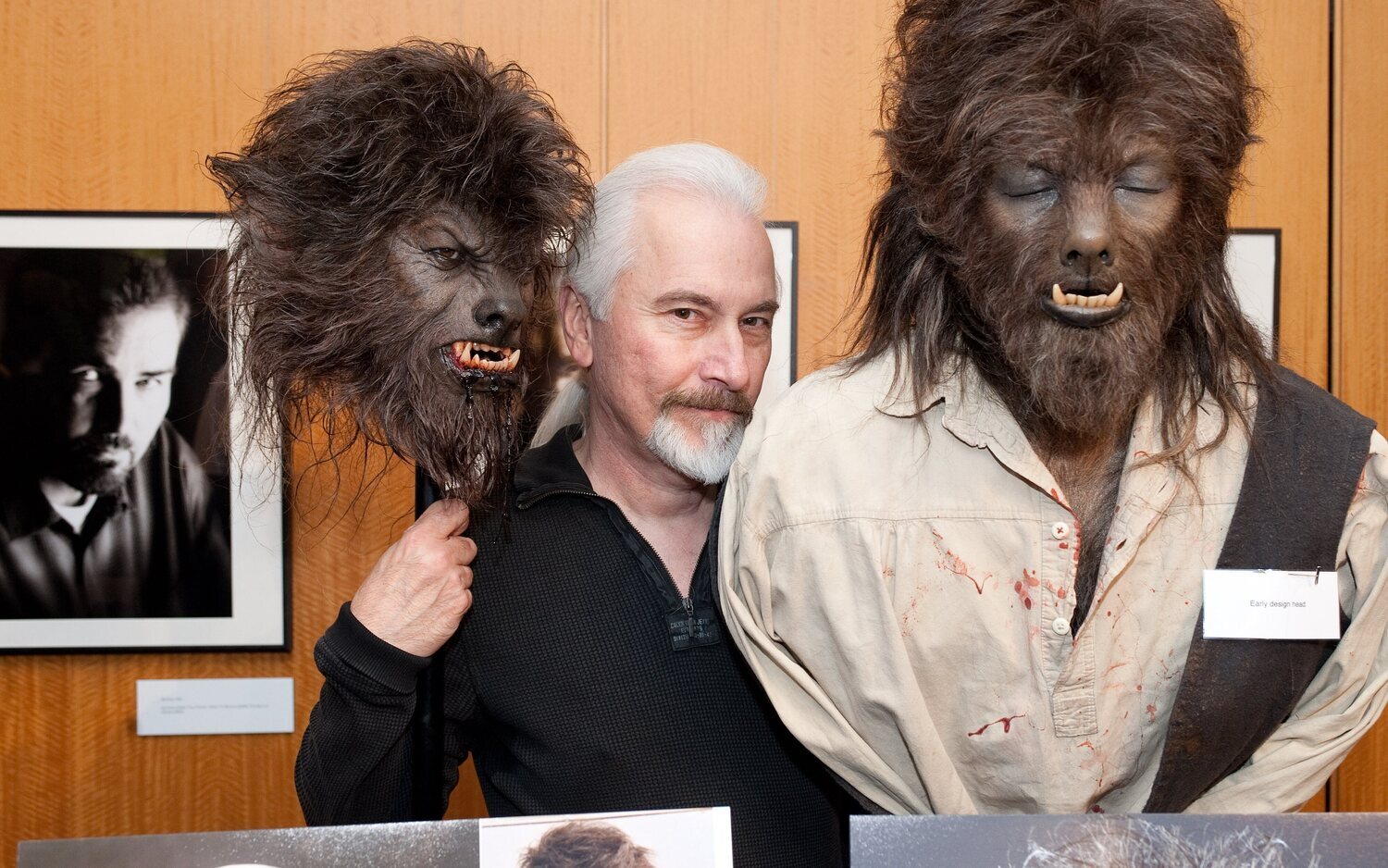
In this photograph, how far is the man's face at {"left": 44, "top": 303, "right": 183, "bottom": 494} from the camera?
1992mm

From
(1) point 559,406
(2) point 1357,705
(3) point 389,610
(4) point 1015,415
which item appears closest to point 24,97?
(1) point 559,406

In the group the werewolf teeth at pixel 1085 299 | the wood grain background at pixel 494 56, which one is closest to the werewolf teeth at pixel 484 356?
the werewolf teeth at pixel 1085 299

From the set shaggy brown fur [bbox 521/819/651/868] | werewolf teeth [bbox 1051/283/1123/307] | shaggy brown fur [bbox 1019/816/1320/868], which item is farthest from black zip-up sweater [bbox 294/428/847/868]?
werewolf teeth [bbox 1051/283/1123/307]

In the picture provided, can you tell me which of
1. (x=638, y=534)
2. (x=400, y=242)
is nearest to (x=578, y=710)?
(x=638, y=534)

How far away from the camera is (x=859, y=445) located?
1.18 metres

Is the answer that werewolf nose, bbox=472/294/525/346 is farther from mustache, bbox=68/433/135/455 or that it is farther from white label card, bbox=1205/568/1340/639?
mustache, bbox=68/433/135/455

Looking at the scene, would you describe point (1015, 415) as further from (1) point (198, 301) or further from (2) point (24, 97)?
(2) point (24, 97)

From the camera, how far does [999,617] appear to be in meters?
1.11

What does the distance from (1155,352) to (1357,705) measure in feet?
1.38

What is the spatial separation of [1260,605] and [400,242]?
3.12 feet

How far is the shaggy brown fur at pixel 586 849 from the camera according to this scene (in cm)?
103

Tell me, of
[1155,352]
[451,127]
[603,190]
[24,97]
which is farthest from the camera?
[24,97]

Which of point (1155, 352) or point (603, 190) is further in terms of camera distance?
point (603, 190)

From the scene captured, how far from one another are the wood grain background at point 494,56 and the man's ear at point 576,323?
537 mm
